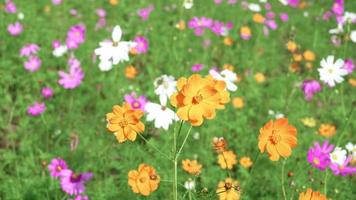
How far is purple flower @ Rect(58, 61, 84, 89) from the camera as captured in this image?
2.97 meters

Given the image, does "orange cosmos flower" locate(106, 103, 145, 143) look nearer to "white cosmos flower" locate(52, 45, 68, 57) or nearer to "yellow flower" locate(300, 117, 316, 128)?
"white cosmos flower" locate(52, 45, 68, 57)

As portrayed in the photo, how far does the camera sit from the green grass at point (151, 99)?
2590 millimetres

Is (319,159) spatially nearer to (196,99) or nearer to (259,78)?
(196,99)

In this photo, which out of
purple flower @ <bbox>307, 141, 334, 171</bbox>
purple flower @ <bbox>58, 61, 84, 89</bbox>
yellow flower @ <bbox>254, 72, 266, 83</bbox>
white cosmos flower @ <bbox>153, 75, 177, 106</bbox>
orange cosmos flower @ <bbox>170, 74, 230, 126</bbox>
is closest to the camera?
orange cosmos flower @ <bbox>170, 74, 230, 126</bbox>

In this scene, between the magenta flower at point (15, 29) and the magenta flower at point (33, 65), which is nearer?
the magenta flower at point (33, 65)

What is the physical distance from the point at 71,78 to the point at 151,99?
2.08ft

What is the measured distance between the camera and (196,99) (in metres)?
1.42

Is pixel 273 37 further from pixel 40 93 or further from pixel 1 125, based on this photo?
pixel 1 125

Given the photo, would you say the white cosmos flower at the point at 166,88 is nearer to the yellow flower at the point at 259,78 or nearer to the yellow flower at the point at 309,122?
the yellow flower at the point at 309,122

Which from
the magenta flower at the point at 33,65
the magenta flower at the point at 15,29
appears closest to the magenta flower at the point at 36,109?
the magenta flower at the point at 33,65

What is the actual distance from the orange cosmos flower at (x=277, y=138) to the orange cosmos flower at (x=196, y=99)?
21 centimetres

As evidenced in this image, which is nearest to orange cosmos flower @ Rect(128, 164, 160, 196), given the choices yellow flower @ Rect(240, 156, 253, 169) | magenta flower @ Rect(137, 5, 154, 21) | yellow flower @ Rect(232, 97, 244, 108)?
yellow flower @ Rect(240, 156, 253, 169)

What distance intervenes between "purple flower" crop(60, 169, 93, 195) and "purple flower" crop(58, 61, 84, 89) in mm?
784

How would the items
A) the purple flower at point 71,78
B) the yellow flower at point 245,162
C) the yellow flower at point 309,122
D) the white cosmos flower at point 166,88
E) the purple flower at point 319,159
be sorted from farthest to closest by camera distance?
1. the yellow flower at point 309,122
2. the purple flower at point 71,78
3. the yellow flower at point 245,162
4. the white cosmos flower at point 166,88
5. the purple flower at point 319,159
